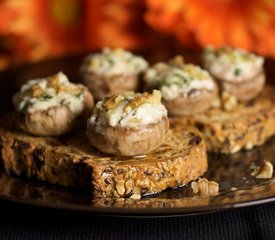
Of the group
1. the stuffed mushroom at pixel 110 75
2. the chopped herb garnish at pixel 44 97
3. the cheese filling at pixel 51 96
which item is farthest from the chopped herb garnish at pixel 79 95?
the stuffed mushroom at pixel 110 75

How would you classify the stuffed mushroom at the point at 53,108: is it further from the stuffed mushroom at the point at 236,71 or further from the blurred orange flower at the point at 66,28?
the blurred orange flower at the point at 66,28

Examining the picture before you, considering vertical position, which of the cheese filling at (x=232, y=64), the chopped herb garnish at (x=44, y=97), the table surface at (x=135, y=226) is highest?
the cheese filling at (x=232, y=64)

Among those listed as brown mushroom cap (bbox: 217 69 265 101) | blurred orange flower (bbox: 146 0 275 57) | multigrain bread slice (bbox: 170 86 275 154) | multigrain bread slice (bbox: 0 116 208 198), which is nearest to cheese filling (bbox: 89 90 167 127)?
multigrain bread slice (bbox: 0 116 208 198)

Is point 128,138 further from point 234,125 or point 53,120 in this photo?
point 234,125

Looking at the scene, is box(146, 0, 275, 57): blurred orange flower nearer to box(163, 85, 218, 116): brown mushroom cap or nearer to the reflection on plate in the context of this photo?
box(163, 85, 218, 116): brown mushroom cap

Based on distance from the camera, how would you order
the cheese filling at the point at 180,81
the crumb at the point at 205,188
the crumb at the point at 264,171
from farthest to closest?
the cheese filling at the point at 180,81
the crumb at the point at 264,171
the crumb at the point at 205,188
